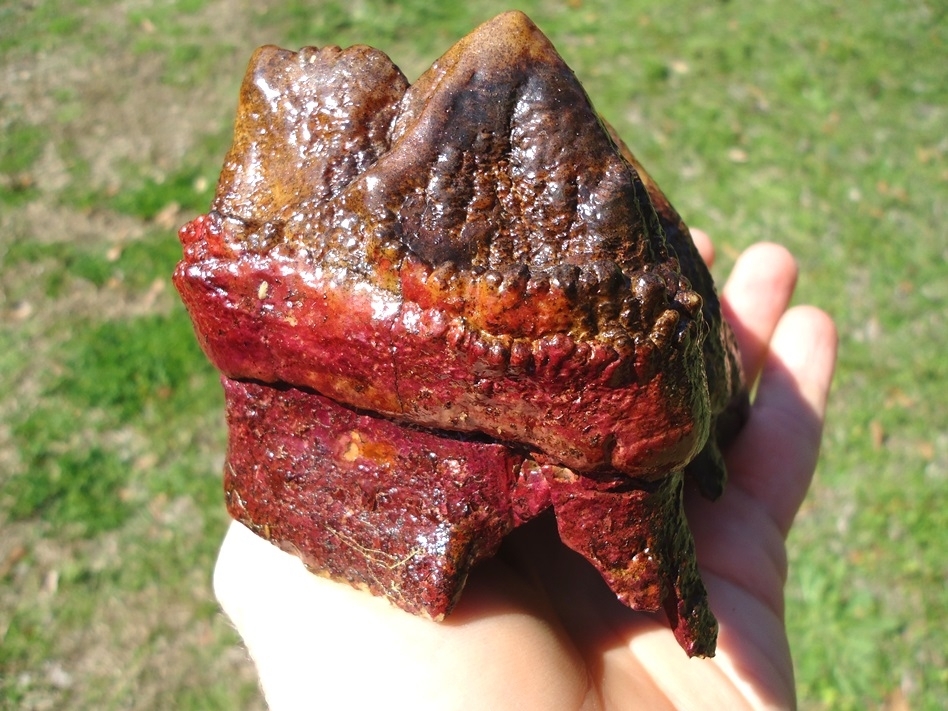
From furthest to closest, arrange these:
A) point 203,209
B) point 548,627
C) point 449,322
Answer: point 203,209
point 548,627
point 449,322

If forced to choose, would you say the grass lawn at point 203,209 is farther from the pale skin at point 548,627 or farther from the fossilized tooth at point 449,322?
the fossilized tooth at point 449,322

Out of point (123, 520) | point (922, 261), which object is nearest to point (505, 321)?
point (123, 520)

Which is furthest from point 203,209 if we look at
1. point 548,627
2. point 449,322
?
point 449,322

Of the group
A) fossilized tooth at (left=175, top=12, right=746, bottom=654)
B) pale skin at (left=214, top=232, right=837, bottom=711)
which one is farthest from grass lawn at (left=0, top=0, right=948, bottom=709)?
fossilized tooth at (left=175, top=12, right=746, bottom=654)

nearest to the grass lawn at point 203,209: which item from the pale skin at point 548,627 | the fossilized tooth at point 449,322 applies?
A: the pale skin at point 548,627

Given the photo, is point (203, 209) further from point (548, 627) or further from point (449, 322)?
point (449, 322)

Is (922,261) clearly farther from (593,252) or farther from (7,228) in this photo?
(7,228)

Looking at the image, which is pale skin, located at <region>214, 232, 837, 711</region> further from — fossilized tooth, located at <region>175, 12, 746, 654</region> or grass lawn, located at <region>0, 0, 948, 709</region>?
grass lawn, located at <region>0, 0, 948, 709</region>
